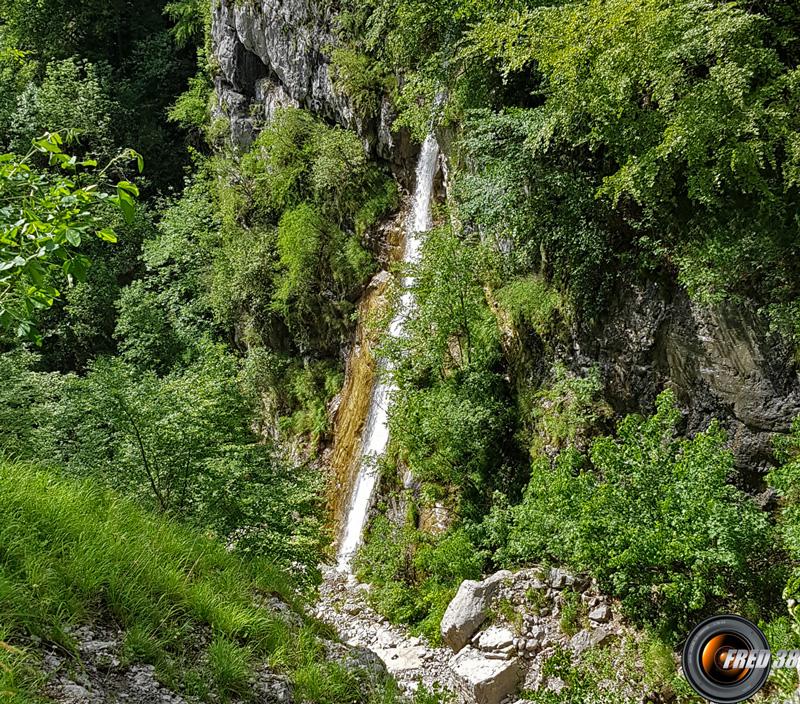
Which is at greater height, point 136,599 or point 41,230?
point 41,230

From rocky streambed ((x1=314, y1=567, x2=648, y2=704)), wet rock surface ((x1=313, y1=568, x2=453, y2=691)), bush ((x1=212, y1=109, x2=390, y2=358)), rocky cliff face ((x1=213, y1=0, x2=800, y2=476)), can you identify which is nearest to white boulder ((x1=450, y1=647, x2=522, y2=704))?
rocky streambed ((x1=314, y1=567, x2=648, y2=704))

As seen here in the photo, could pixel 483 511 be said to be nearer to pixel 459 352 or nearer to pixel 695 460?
pixel 459 352

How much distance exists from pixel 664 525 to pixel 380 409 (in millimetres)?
7292

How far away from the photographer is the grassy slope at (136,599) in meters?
2.80

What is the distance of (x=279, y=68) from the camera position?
15.9 m

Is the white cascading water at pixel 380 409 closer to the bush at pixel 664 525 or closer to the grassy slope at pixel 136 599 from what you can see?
the bush at pixel 664 525

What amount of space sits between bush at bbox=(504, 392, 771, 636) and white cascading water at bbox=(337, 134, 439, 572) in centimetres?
498

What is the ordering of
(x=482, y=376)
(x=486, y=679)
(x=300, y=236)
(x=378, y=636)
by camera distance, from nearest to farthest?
1. (x=486, y=679)
2. (x=378, y=636)
3. (x=482, y=376)
4. (x=300, y=236)

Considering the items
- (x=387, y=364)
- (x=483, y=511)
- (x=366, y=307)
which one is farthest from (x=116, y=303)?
(x=483, y=511)

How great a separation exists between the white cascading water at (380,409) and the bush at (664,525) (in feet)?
16.3

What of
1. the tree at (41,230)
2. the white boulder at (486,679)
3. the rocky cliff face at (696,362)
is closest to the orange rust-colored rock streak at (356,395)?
the rocky cliff face at (696,362)

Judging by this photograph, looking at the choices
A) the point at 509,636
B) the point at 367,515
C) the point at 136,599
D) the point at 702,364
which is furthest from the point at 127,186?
the point at 367,515

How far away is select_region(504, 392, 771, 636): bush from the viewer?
15.6ft

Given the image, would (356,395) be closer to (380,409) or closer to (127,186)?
(380,409)
